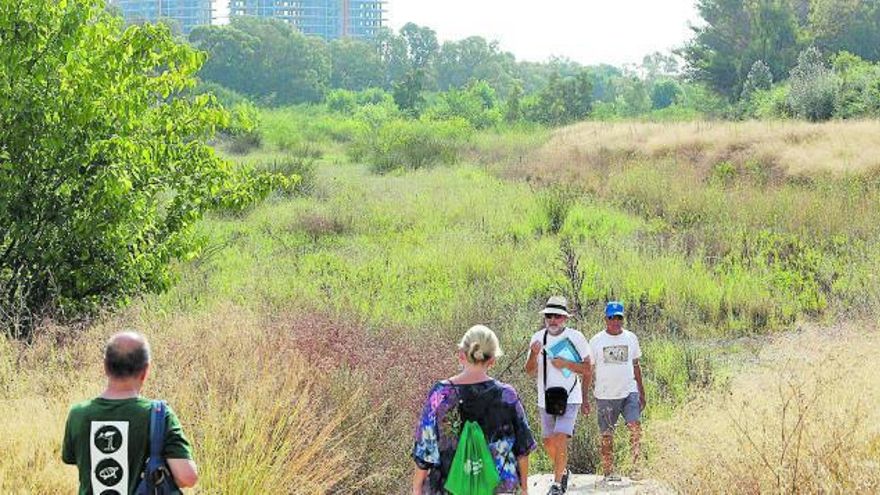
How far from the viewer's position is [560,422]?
8211 millimetres

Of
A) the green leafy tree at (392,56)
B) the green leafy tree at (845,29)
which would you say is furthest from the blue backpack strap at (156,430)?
the green leafy tree at (392,56)

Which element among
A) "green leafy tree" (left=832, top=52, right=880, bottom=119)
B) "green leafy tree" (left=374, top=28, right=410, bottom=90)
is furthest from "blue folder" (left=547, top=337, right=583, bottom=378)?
"green leafy tree" (left=374, top=28, right=410, bottom=90)

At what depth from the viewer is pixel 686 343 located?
14180mm

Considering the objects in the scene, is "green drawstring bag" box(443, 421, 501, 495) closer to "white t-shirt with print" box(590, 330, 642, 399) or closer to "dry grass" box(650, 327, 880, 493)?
"dry grass" box(650, 327, 880, 493)

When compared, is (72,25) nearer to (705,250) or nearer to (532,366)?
(532,366)

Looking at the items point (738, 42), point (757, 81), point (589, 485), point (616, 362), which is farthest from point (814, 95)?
point (589, 485)

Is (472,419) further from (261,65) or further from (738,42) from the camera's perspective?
(261,65)

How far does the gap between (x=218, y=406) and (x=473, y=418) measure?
2305mm

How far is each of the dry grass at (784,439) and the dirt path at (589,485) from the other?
1.23 feet

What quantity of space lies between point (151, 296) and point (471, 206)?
43.6ft

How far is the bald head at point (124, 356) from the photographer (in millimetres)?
4535

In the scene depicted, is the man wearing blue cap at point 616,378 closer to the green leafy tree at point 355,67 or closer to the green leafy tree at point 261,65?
the green leafy tree at point 261,65

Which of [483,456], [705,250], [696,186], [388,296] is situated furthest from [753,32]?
[483,456]

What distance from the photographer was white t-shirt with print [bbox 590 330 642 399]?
8945 millimetres
